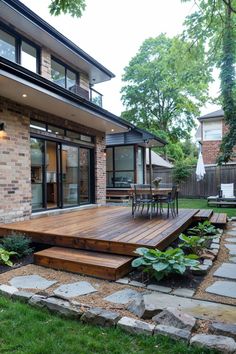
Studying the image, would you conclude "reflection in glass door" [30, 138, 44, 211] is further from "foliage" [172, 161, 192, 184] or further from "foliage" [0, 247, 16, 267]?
"foliage" [172, 161, 192, 184]

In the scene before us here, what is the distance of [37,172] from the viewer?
7.11 meters

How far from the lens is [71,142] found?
838 cm

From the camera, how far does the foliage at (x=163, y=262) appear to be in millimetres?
3340

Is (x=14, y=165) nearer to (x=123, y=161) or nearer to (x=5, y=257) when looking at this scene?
(x=5, y=257)

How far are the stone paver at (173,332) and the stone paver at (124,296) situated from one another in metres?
0.65

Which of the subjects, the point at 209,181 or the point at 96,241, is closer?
the point at 96,241

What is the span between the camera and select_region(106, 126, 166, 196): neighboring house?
46.4ft

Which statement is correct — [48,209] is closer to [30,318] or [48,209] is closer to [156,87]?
[30,318]

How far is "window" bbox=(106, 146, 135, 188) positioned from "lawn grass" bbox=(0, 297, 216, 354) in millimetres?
11793

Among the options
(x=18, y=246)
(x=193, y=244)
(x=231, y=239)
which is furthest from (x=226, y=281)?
(x=18, y=246)

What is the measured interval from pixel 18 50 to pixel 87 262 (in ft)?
20.3

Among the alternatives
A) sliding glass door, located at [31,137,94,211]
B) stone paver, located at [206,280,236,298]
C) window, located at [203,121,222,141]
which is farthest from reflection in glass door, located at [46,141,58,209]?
window, located at [203,121,222,141]

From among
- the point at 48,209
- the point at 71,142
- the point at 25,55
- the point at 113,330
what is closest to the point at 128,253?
the point at 113,330

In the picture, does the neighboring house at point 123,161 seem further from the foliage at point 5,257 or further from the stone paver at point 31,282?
the stone paver at point 31,282
